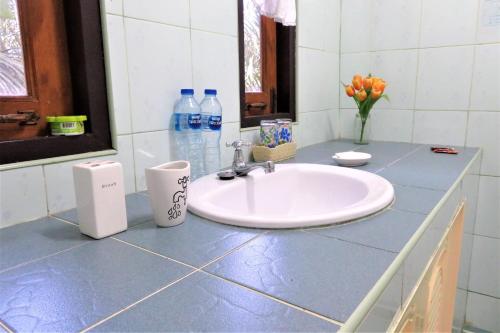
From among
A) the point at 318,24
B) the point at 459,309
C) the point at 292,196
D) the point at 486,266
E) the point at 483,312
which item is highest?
the point at 318,24

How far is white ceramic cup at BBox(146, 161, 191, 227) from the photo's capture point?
0.69m

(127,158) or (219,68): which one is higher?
(219,68)

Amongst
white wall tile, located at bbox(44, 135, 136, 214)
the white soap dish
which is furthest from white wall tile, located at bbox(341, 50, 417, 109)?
white wall tile, located at bbox(44, 135, 136, 214)

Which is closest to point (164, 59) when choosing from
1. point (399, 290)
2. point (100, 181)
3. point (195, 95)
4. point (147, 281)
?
point (195, 95)

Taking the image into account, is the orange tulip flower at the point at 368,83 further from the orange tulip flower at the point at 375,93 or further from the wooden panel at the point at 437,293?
the wooden panel at the point at 437,293

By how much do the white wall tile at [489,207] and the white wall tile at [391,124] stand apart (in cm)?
38

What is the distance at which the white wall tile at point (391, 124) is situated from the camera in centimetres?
176

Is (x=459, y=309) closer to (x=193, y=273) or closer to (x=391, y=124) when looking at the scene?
(x=391, y=124)

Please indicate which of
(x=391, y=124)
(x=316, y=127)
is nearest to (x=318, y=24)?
(x=316, y=127)

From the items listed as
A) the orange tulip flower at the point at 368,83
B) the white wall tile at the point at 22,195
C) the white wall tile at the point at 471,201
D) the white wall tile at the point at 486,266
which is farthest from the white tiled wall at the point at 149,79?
the white wall tile at the point at 486,266

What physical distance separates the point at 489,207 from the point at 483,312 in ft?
1.64

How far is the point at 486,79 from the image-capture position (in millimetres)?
1537

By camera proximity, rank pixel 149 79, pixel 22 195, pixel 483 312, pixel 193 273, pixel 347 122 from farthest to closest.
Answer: pixel 347 122 < pixel 483 312 < pixel 149 79 < pixel 22 195 < pixel 193 273

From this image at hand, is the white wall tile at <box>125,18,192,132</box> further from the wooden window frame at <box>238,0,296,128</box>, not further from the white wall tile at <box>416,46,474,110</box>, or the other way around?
the white wall tile at <box>416,46,474,110</box>
